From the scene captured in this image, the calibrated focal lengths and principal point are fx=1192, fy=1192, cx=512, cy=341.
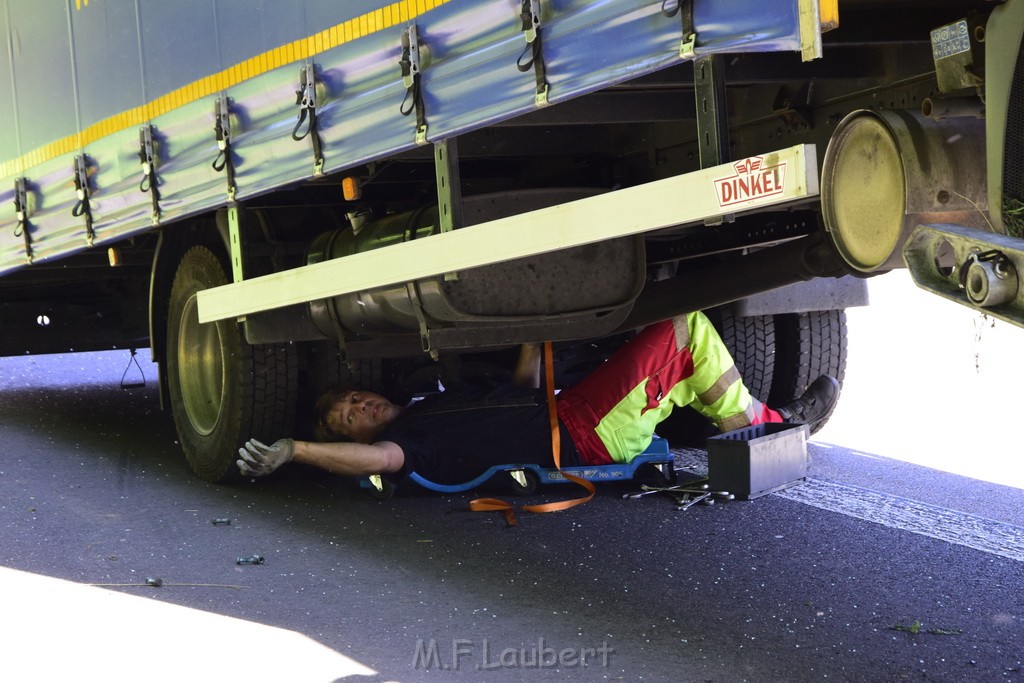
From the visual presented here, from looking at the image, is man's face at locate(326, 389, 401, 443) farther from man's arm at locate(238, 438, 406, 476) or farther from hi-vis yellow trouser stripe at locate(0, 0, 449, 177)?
hi-vis yellow trouser stripe at locate(0, 0, 449, 177)

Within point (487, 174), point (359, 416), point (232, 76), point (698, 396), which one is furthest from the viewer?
point (359, 416)

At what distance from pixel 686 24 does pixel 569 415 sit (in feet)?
9.75

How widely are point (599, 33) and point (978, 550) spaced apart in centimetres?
260

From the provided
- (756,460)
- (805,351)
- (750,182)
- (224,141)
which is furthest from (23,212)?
(750,182)

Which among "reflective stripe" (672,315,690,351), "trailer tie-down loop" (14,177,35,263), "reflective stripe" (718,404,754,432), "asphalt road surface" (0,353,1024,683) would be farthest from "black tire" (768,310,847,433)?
"trailer tie-down loop" (14,177,35,263)

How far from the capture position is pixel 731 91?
13.6 feet

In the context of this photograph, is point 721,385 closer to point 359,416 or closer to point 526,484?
point 526,484

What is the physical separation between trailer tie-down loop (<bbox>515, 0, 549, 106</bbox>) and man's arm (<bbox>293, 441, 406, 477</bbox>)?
229 cm

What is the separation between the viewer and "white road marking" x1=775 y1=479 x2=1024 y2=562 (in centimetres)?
467

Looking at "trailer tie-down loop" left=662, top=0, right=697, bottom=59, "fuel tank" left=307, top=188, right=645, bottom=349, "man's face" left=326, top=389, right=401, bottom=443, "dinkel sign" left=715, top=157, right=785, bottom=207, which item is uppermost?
"trailer tie-down loop" left=662, top=0, right=697, bottom=59

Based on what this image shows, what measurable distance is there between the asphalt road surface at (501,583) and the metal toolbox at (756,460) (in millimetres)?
138

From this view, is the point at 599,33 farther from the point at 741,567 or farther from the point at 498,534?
the point at 498,534

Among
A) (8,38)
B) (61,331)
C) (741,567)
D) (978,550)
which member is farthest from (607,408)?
(61,331)

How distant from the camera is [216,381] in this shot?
6086 millimetres
